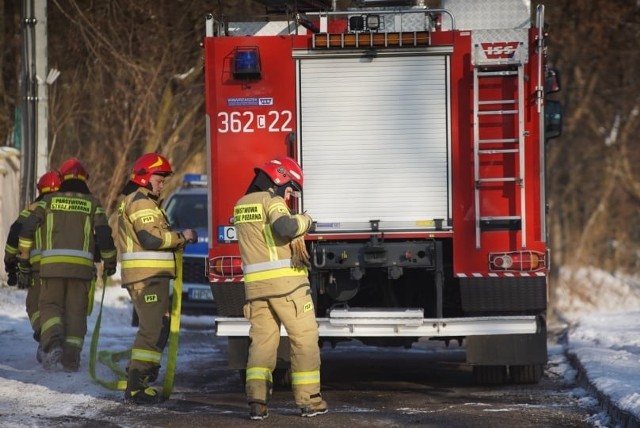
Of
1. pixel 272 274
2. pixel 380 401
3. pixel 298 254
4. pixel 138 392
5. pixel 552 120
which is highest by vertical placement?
pixel 552 120

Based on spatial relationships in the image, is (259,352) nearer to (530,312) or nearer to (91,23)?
(530,312)

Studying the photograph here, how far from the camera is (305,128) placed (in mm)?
10555

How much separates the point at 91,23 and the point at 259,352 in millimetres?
13727

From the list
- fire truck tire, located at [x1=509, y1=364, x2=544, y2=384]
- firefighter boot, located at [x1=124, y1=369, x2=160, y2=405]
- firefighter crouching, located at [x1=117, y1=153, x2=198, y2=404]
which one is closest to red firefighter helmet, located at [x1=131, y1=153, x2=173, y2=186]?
firefighter crouching, located at [x1=117, y1=153, x2=198, y2=404]

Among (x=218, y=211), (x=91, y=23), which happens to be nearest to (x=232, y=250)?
(x=218, y=211)

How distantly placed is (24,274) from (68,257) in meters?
0.56

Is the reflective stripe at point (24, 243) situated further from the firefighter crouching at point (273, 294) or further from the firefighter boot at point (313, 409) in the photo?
the firefighter boot at point (313, 409)

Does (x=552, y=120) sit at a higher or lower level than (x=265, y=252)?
higher

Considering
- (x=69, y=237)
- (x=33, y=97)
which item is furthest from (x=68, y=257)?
(x=33, y=97)

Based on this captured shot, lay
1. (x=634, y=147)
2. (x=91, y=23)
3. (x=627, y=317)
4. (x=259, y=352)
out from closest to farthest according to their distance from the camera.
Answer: (x=259, y=352) → (x=627, y=317) → (x=91, y=23) → (x=634, y=147)

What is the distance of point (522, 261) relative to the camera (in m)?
10.3

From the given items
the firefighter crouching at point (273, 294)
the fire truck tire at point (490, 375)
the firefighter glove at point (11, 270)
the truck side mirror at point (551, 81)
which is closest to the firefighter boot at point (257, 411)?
the firefighter crouching at point (273, 294)

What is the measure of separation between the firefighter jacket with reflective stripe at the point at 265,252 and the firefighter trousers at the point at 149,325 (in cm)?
126

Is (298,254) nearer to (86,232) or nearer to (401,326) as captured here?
(401,326)
